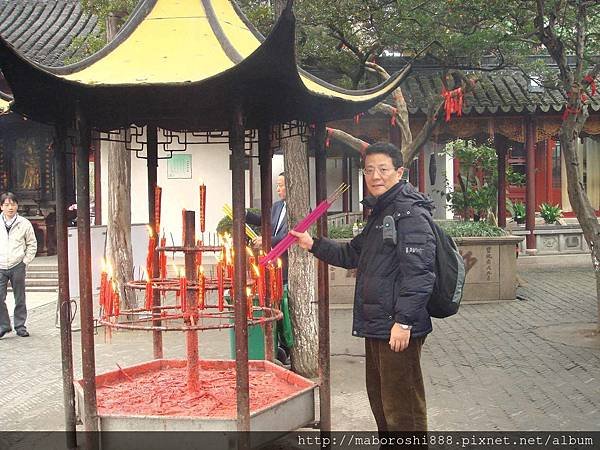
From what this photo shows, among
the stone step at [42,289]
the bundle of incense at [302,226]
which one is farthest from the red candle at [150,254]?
the stone step at [42,289]

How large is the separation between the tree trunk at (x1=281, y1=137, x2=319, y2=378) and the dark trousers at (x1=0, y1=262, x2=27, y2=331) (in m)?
4.26

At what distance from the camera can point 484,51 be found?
32.8ft

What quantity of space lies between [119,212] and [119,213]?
0.01 metres

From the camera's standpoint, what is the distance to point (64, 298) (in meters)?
4.48

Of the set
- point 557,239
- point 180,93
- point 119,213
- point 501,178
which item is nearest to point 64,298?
point 180,93

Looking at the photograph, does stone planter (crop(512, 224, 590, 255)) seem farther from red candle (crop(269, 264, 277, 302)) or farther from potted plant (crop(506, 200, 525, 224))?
red candle (crop(269, 264, 277, 302))

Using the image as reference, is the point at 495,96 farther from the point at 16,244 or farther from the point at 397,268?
the point at 397,268

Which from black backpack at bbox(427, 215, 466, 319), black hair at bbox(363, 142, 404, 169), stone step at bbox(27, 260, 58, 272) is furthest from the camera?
stone step at bbox(27, 260, 58, 272)

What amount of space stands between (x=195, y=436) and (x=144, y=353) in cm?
409

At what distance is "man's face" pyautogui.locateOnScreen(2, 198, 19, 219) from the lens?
8.83 meters

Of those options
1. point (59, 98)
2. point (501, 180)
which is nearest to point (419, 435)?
point (59, 98)

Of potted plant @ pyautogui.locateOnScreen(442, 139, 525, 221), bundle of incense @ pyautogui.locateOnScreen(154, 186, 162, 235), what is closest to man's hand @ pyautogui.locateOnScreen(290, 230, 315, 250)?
bundle of incense @ pyautogui.locateOnScreen(154, 186, 162, 235)

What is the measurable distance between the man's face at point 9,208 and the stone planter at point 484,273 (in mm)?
4677

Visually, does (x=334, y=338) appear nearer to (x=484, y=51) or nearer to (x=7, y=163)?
(x=484, y=51)
